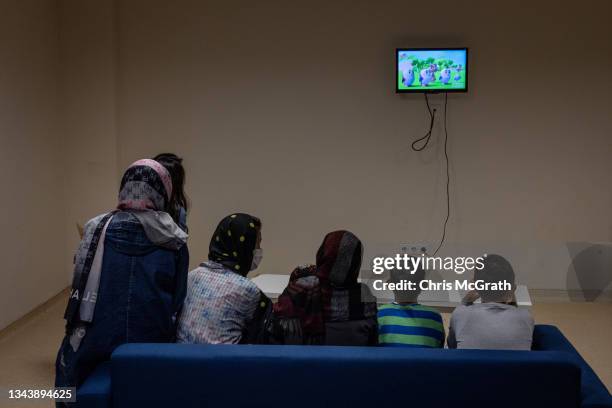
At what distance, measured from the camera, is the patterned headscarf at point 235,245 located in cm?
308

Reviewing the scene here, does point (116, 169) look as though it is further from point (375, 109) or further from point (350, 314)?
point (350, 314)

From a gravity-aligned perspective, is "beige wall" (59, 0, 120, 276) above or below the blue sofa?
above

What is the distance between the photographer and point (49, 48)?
5.58m

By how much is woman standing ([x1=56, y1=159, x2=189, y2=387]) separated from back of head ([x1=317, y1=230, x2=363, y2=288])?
1.93 feet

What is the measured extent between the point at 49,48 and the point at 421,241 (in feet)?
10.9

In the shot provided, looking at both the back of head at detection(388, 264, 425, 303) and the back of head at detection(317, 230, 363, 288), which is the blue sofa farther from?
the back of head at detection(388, 264, 425, 303)

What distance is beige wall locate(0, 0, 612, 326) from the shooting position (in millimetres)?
5625

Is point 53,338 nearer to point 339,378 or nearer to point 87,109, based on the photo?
point 87,109

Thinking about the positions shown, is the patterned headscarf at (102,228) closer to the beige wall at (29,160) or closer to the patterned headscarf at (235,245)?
the patterned headscarf at (235,245)

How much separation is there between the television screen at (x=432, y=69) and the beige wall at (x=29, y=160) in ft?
8.95

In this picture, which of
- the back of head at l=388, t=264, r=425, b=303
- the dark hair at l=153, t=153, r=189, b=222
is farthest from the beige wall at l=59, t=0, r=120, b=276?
the back of head at l=388, t=264, r=425, b=303

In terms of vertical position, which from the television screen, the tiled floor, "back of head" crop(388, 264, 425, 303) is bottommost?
the tiled floor

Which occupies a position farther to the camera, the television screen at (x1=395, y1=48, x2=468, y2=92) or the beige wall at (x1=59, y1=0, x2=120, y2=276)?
the beige wall at (x1=59, y1=0, x2=120, y2=276)

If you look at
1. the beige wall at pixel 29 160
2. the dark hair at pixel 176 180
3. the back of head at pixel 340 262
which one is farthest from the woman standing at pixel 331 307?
the beige wall at pixel 29 160
